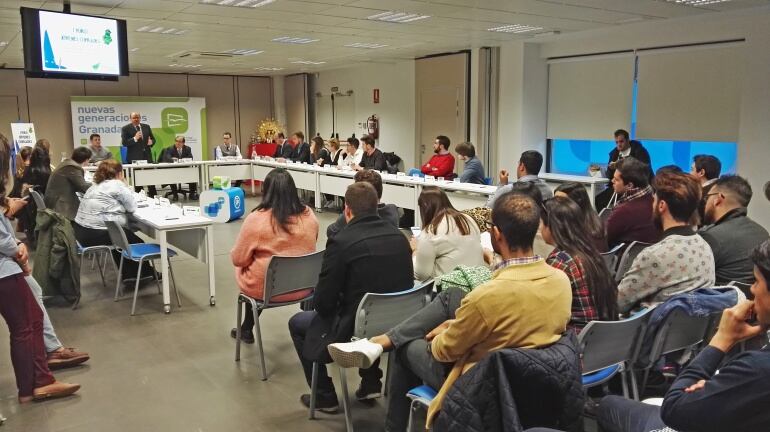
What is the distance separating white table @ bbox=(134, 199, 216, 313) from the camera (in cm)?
495

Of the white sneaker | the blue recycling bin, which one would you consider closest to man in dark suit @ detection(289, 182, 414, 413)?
the white sneaker

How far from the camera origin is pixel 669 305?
A: 2594mm

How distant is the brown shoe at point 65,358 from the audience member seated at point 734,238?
147 inches

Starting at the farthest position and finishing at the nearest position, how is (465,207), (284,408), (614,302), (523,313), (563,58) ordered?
(563,58) → (465,207) → (284,408) → (614,302) → (523,313)

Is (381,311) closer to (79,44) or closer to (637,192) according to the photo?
(637,192)

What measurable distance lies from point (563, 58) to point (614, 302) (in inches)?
324

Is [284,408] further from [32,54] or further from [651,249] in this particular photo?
[32,54]

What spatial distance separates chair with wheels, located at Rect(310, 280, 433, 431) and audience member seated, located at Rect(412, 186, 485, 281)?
1.20ft

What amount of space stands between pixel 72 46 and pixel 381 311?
4656 mm

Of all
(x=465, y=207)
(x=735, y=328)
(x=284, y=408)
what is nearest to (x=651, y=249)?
(x=735, y=328)

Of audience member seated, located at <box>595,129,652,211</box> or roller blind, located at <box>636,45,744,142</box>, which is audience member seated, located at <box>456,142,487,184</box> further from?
roller blind, located at <box>636,45,744,142</box>

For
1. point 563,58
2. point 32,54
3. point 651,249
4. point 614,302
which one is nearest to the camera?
point 614,302

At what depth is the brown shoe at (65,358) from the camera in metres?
3.81

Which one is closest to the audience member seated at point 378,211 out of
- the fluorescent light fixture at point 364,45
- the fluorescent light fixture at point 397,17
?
the fluorescent light fixture at point 397,17
